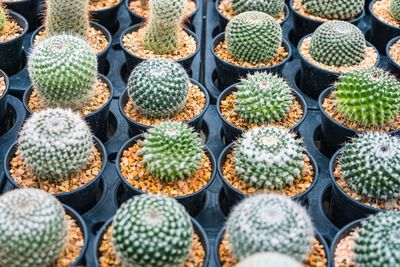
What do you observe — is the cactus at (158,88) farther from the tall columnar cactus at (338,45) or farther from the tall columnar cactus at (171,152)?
Result: the tall columnar cactus at (338,45)

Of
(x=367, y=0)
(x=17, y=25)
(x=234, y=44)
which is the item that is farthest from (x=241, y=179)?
(x=367, y=0)

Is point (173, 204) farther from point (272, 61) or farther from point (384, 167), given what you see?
point (272, 61)

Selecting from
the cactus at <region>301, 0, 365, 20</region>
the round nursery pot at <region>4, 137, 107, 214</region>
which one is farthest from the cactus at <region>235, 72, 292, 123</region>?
the cactus at <region>301, 0, 365, 20</region>

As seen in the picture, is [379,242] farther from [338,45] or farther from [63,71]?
[63,71]

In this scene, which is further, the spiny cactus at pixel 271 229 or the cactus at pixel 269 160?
the cactus at pixel 269 160

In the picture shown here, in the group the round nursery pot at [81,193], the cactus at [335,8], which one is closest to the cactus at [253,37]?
the cactus at [335,8]

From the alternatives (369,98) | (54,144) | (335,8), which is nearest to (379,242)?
(369,98)

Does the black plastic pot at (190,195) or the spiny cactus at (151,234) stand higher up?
the spiny cactus at (151,234)
